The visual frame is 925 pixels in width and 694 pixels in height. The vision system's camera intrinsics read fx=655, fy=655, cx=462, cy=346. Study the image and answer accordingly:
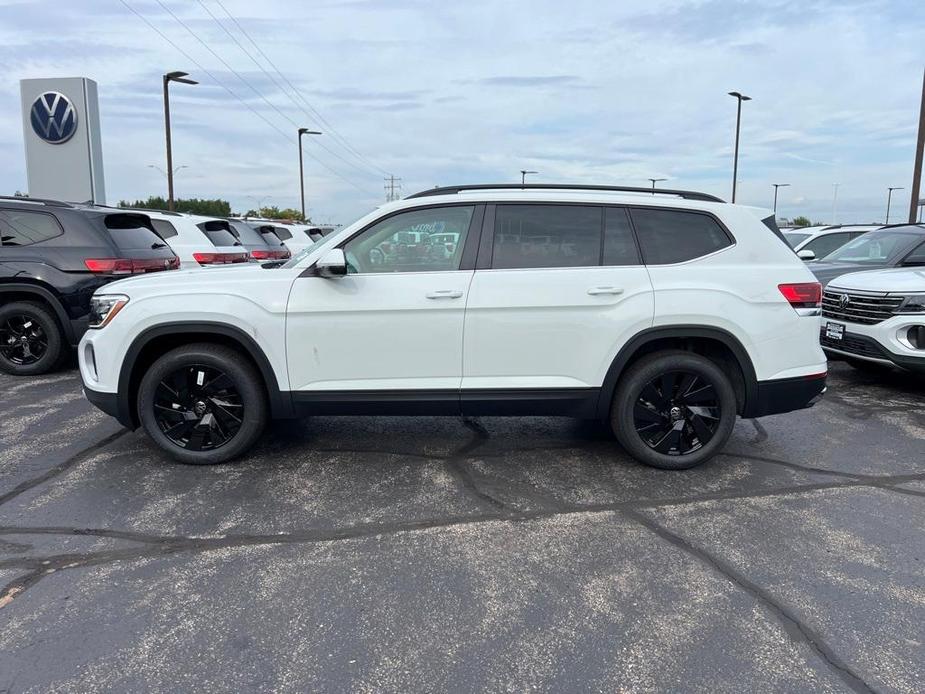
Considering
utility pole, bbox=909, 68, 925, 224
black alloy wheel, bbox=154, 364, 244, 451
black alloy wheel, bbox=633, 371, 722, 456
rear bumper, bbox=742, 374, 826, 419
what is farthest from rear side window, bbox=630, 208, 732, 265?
utility pole, bbox=909, 68, 925, 224

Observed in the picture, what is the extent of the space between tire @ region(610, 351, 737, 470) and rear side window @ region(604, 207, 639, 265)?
677mm

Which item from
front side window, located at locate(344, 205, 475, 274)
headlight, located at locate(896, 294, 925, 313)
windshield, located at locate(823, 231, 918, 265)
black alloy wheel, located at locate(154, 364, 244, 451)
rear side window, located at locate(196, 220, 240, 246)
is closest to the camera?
front side window, located at locate(344, 205, 475, 274)

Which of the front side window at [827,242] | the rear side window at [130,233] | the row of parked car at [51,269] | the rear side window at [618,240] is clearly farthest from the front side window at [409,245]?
the front side window at [827,242]

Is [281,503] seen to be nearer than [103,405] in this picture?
Yes

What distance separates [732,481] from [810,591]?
4.47ft

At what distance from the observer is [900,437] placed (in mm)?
5266

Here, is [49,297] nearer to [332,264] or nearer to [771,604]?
[332,264]

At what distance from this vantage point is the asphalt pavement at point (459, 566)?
2.48 meters

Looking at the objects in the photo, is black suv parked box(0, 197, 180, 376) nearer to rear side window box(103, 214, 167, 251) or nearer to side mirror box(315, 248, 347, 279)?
rear side window box(103, 214, 167, 251)

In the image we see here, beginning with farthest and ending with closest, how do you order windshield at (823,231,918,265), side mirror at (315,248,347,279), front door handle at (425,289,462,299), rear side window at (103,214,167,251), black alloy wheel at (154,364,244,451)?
windshield at (823,231,918,265)
rear side window at (103,214,167,251)
black alloy wheel at (154,364,244,451)
front door handle at (425,289,462,299)
side mirror at (315,248,347,279)

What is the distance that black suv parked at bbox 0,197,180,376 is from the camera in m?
7.07

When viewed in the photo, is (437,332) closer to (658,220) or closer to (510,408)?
(510,408)

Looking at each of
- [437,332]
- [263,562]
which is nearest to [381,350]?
[437,332]

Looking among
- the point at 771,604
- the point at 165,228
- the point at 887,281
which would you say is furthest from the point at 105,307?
the point at 887,281
